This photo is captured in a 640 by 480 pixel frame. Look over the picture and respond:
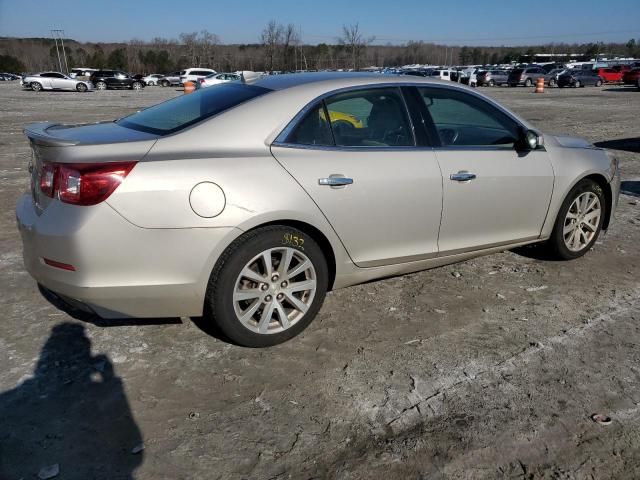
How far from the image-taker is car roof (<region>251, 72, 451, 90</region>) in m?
3.57

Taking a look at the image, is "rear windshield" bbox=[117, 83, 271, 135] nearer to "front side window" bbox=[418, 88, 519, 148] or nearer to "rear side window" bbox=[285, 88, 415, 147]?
"rear side window" bbox=[285, 88, 415, 147]

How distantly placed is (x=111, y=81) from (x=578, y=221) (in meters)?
46.1

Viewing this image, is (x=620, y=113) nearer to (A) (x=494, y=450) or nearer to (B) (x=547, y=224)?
(B) (x=547, y=224)

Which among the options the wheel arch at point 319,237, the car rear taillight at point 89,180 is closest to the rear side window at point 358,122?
the wheel arch at point 319,237

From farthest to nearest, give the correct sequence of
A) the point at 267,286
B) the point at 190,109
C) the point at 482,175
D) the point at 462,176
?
the point at 482,175 → the point at 462,176 → the point at 190,109 → the point at 267,286

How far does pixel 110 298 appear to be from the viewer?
9.57 feet

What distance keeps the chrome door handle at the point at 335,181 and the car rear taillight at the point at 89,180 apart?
108cm

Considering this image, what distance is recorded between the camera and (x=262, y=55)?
87.5 metres

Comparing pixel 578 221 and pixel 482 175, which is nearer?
pixel 482 175

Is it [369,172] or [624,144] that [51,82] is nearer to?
[624,144]

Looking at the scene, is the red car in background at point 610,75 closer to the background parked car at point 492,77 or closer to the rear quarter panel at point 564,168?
the background parked car at point 492,77

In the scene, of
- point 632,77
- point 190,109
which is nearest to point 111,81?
point 632,77

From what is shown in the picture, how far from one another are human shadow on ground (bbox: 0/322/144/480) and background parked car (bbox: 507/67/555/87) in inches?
1801

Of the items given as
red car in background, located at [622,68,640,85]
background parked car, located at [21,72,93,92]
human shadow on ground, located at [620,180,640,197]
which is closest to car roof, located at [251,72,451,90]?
human shadow on ground, located at [620,180,640,197]
